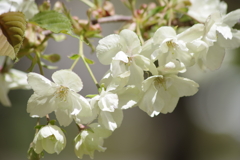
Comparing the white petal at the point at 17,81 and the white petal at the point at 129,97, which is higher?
the white petal at the point at 129,97

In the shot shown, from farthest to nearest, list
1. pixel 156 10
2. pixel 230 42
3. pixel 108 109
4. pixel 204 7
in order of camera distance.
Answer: pixel 204 7
pixel 156 10
pixel 230 42
pixel 108 109

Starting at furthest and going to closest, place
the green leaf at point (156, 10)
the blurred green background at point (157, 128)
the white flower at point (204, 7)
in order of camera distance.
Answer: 1. the blurred green background at point (157, 128)
2. the white flower at point (204, 7)
3. the green leaf at point (156, 10)

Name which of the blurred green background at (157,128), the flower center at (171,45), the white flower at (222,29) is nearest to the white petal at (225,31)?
the white flower at (222,29)

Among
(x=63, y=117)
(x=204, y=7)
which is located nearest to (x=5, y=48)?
(x=63, y=117)

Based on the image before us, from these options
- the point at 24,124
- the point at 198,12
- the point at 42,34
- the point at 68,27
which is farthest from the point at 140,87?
the point at 24,124

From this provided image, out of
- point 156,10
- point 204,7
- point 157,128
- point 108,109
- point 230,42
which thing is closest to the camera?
point 108,109

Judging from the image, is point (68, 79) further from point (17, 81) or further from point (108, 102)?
point (17, 81)

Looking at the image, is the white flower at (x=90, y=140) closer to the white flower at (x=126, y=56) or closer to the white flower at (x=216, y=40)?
the white flower at (x=126, y=56)
